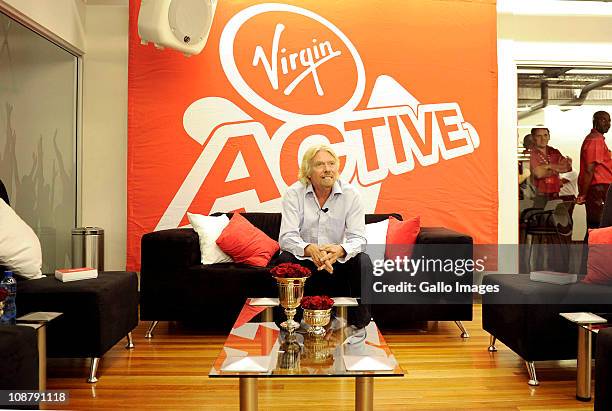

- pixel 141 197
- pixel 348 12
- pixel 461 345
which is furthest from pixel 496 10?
pixel 141 197

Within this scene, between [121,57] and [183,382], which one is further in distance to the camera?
[121,57]

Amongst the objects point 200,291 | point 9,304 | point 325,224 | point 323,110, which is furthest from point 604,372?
point 323,110

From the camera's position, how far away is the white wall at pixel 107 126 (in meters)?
4.73

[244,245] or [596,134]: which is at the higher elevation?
[596,134]

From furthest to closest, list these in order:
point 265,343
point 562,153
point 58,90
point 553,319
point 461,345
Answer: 1. point 562,153
2. point 58,90
3. point 461,345
4. point 553,319
5. point 265,343

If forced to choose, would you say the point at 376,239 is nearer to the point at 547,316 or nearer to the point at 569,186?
the point at 547,316

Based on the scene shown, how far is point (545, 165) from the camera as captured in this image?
513 cm

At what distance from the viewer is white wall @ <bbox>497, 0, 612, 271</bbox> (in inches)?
194

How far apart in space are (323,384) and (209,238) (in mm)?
1468

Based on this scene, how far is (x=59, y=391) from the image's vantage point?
260cm

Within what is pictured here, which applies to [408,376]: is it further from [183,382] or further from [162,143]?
[162,143]

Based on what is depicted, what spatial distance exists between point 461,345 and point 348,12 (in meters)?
2.77

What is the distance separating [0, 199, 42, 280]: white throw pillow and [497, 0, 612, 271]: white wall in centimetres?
365

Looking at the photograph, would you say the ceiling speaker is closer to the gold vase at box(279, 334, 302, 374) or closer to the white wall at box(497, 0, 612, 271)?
the white wall at box(497, 0, 612, 271)
